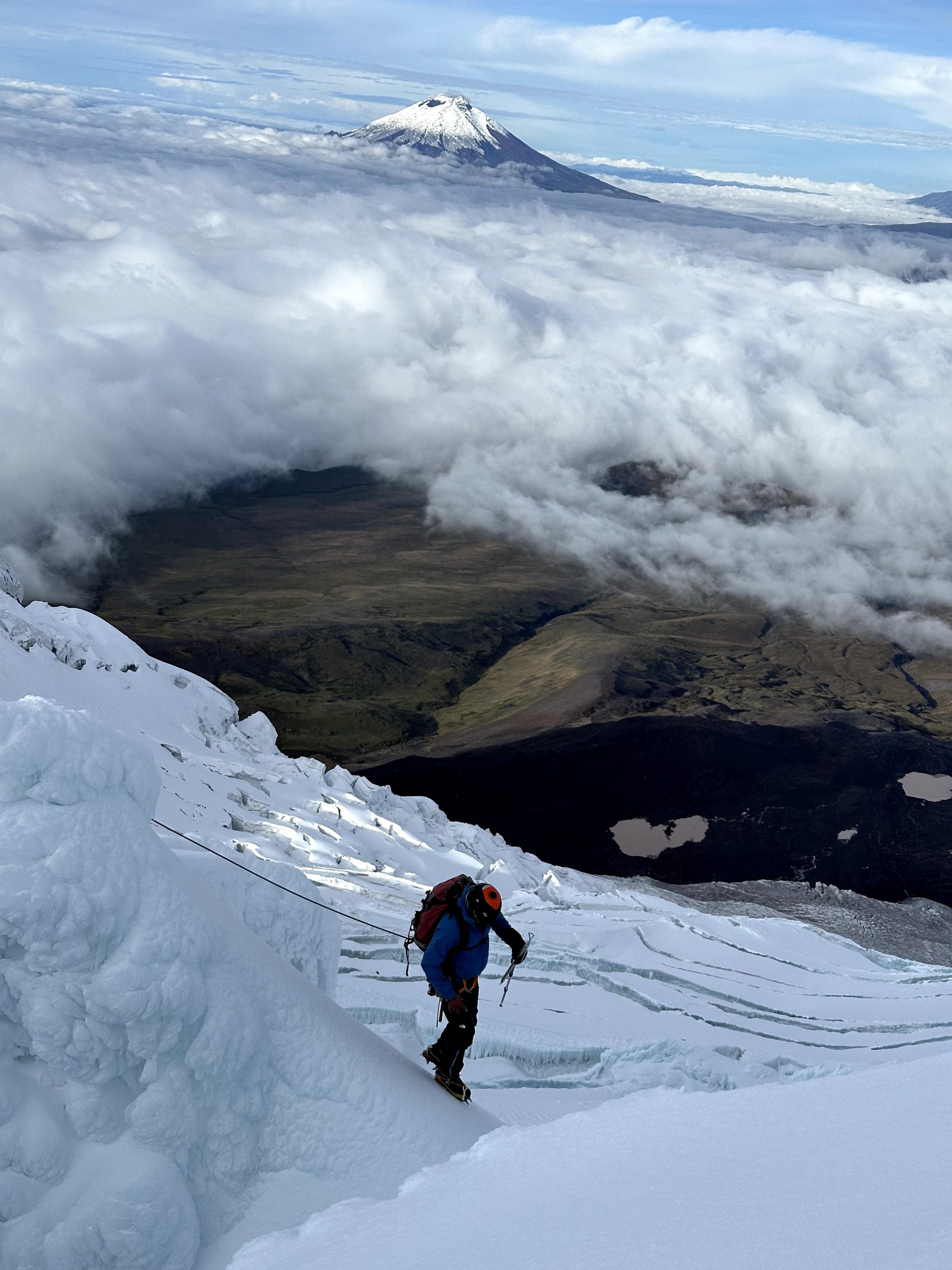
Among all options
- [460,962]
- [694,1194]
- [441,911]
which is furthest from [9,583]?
[694,1194]

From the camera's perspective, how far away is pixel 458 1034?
11391mm

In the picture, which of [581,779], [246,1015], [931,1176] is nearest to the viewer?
[931,1176]

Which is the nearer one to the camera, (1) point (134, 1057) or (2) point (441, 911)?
(1) point (134, 1057)

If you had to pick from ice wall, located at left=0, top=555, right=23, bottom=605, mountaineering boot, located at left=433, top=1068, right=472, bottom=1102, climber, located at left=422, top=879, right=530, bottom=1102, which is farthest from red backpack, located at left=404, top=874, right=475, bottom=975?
ice wall, located at left=0, top=555, right=23, bottom=605

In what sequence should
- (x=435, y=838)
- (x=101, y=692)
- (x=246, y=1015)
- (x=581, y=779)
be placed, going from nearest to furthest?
(x=246, y=1015), (x=101, y=692), (x=435, y=838), (x=581, y=779)

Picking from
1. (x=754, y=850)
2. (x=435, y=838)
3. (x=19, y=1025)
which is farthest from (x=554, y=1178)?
(x=754, y=850)

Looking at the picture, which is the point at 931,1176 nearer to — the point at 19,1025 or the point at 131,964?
the point at 131,964

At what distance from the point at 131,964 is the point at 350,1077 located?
8.05 ft

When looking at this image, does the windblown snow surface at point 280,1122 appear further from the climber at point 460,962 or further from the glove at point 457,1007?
the glove at point 457,1007

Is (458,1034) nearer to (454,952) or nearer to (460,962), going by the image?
(460,962)

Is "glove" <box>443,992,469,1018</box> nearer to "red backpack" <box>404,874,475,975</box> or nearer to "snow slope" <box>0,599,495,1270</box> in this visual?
"red backpack" <box>404,874,475,975</box>

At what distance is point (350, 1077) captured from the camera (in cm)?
966

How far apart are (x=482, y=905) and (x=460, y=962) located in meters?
0.79

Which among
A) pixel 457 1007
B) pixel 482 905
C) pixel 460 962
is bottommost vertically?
pixel 457 1007
